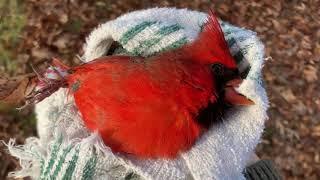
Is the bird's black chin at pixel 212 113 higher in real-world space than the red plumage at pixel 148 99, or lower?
lower

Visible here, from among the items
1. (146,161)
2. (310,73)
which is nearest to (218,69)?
(146,161)

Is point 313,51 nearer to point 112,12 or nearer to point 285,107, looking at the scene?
point 285,107

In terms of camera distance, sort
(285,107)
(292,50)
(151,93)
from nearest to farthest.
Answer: (151,93) < (285,107) < (292,50)

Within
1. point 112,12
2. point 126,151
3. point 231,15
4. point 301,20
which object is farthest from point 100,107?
point 301,20

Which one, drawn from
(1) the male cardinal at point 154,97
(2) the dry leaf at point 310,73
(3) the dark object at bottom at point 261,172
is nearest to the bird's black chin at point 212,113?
(1) the male cardinal at point 154,97

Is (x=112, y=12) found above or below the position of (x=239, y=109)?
below

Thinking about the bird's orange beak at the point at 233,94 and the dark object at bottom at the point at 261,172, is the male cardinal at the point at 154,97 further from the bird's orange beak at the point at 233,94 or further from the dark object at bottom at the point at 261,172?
the dark object at bottom at the point at 261,172

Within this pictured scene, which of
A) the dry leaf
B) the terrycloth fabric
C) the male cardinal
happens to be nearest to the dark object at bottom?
the terrycloth fabric

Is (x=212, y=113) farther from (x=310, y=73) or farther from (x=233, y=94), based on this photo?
(x=310, y=73)

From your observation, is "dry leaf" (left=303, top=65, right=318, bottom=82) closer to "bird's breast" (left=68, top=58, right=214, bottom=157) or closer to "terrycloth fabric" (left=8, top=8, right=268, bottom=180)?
"terrycloth fabric" (left=8, top=8, right=268, bottom=180)
